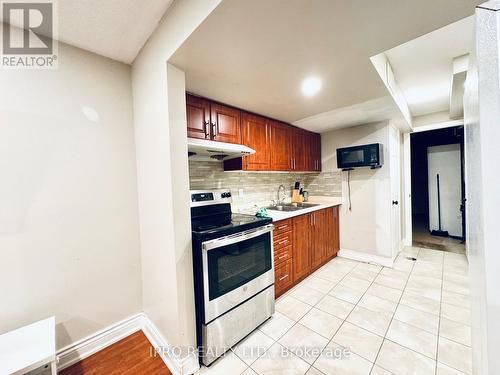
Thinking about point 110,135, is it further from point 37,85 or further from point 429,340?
point 429,340

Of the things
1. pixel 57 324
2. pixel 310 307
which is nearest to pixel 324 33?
pixel 310 307

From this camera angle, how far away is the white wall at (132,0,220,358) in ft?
4.58

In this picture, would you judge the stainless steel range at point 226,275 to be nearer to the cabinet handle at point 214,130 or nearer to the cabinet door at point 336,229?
the cabinet handle at point 214,130

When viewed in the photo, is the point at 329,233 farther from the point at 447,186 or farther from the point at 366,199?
the point at 447,186

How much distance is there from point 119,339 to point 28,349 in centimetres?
74

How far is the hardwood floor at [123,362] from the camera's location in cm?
150

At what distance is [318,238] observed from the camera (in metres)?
2.94

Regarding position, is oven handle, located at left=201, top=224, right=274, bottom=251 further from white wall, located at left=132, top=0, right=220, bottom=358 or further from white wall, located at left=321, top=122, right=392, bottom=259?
white wall, located at left=321, top=122, right=392, bottom=259

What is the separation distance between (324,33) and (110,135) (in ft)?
5.83

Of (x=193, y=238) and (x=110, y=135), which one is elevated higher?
(x=110, y=135)

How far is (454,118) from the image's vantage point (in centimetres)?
340

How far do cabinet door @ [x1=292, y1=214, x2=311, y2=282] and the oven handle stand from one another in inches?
27.6

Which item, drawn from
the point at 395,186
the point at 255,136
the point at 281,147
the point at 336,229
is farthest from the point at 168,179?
the point at 395,186

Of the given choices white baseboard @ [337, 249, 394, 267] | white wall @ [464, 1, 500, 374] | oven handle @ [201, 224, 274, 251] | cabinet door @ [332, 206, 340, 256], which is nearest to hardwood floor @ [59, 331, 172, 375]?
oven handle @ [201, 224, 274, 251]
